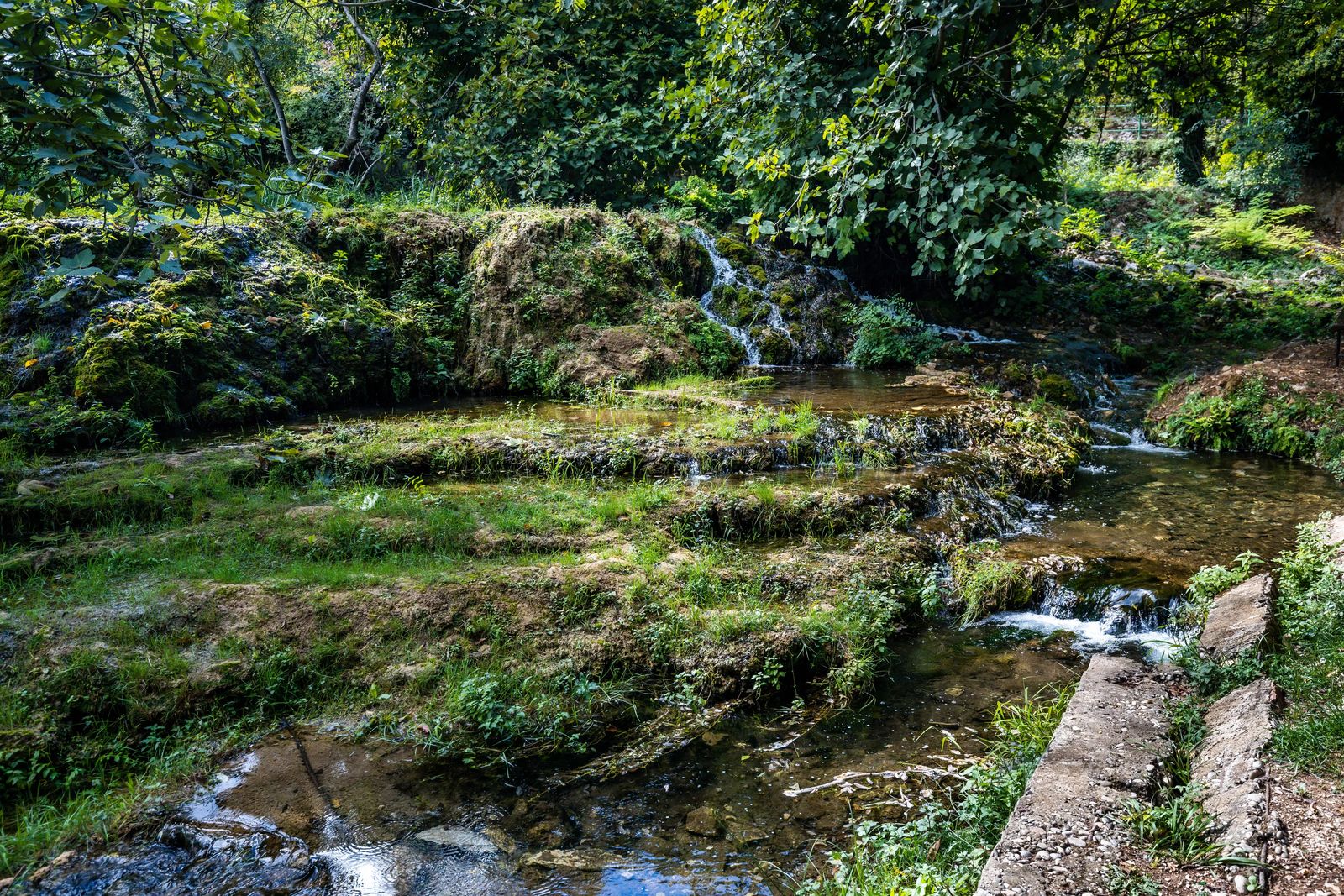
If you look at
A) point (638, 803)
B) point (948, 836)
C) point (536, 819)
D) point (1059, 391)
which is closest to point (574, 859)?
point (536, 819)

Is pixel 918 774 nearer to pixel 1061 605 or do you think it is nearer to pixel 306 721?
pixel 1061 605

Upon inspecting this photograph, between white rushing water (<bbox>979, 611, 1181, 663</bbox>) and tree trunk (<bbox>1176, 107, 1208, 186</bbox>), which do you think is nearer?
white rushing water (<bbox>979, 611, 1181, 663</bbox>)

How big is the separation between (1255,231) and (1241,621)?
51.6ft

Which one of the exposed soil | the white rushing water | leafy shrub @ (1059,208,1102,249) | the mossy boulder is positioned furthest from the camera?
leafy shrub @ (1059,208,1102,249)

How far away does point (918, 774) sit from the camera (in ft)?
13.5

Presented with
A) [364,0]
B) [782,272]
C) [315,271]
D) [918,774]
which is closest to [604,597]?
[918,774]

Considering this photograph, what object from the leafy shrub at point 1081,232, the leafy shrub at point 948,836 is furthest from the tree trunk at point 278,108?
the leafy shrub at point 1081,232

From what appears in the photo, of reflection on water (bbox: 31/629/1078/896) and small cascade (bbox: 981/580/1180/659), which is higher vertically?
small cascade (bbox: 981/580/1180/659)

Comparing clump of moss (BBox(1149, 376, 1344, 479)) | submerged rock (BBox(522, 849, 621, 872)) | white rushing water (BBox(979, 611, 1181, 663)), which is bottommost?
submerged rock (BBox(522, 849, 621, 872))

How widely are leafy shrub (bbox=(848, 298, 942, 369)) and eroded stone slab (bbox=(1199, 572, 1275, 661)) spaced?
787 centimetres

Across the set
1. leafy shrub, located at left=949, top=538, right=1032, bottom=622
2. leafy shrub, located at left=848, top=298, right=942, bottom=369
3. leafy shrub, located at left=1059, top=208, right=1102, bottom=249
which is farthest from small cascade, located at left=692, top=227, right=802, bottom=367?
leafy shrub, located at left=1059, top=208, right=1102, bottom=249

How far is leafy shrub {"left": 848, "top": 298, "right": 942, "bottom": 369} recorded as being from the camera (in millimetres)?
12984

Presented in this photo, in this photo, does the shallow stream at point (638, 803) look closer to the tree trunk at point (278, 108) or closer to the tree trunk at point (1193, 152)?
the tree trunk at point (278, 108)

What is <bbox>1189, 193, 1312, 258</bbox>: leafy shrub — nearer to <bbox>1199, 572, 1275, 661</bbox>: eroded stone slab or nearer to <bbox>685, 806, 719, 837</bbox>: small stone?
<bbox>1199, 572, 1275, 661</bbox>: eroded stone slab
